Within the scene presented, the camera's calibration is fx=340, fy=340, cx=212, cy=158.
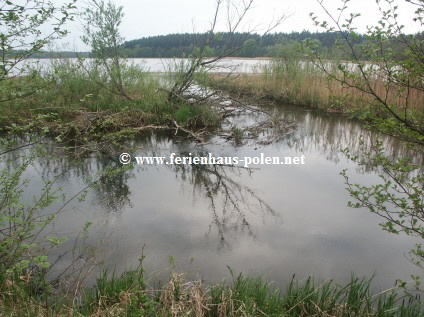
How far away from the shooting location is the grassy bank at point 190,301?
229 cm

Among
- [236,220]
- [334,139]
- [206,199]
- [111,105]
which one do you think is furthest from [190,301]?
[111,105]

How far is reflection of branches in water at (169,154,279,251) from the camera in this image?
13.0 ft

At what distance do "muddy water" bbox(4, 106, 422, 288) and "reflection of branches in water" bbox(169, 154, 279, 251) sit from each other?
Answer: 0.01 metres

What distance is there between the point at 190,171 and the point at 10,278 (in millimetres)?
3462

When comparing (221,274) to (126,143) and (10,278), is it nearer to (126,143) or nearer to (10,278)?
(10,278)

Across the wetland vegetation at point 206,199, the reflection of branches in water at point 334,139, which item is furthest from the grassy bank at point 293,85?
→ the wetland vegetation at point 206,199

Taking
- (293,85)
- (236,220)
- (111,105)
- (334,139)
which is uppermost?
(293,85)

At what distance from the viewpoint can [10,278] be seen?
2.62m

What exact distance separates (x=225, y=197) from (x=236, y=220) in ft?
2.30

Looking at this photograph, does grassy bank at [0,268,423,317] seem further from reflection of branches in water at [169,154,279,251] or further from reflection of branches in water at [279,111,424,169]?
reflection of branches in water at [279,111,424,169]

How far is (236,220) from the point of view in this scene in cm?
412

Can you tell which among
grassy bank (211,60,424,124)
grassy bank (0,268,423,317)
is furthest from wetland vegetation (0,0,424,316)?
grassy bank (211,60,424,124)

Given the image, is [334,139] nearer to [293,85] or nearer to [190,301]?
[293,85]

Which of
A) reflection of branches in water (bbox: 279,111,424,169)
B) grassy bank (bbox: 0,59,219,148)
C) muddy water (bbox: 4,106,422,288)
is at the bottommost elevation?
muddy water (bbox: 4,106,422,288)
